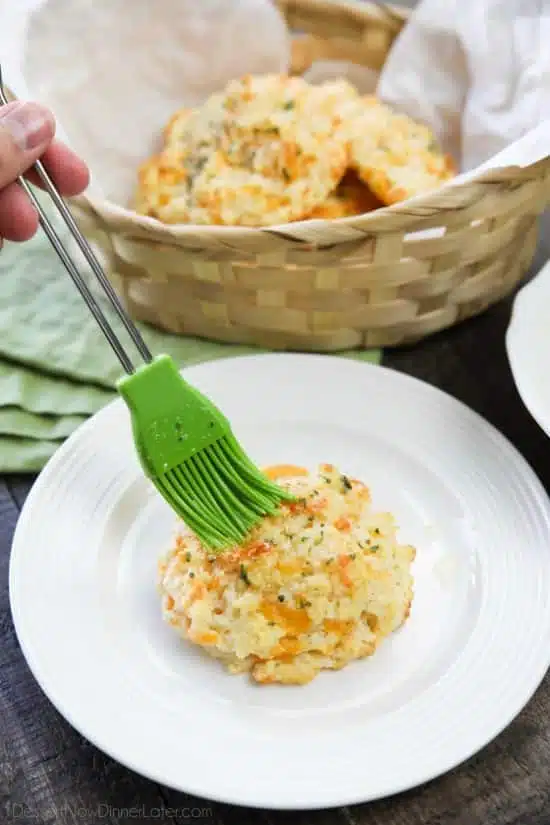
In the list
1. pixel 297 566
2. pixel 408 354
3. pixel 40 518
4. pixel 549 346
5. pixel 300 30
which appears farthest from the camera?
pixel 300 30

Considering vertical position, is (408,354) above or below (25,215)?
below

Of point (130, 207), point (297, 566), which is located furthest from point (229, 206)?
point (297, 566)

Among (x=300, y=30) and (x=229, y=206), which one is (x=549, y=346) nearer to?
(x=229, y=206)

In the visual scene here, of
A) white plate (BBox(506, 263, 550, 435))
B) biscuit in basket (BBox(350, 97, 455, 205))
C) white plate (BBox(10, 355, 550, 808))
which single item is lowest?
white plate (BBox(10, 355, 550, 808))

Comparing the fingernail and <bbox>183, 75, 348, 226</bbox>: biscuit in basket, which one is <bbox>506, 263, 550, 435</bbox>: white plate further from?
the fingernail

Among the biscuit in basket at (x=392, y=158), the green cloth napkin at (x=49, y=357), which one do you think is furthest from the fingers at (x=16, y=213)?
the biscuit in basket at (x=392, y=158)

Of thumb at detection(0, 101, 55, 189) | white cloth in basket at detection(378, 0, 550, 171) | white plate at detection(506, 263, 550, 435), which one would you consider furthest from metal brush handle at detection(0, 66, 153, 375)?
white cloth in basket at detection(378, 0, 550, 171)

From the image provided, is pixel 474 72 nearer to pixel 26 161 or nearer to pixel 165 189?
pixel 165 189
